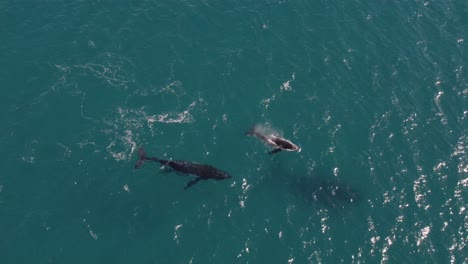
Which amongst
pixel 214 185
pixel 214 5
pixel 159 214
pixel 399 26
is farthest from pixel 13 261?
pixel 399 26

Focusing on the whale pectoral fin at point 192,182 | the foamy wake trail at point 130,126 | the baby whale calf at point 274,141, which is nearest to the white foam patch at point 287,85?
the baby whale calf at point 274,141

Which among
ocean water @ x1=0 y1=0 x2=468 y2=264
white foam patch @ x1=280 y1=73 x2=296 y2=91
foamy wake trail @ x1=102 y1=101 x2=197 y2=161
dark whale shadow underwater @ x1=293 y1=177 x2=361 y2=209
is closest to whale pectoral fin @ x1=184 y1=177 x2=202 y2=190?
ocean water @ x1=0 y1=0 x2=468 y2=264

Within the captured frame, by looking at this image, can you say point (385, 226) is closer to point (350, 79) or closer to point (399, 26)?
point (350, 79)

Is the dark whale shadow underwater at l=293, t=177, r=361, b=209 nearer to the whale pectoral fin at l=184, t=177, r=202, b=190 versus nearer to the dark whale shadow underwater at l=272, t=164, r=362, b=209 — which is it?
the dark whale shadow underwater at l=272, t=164, r=362, b=209

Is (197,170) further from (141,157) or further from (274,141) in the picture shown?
(274,141)

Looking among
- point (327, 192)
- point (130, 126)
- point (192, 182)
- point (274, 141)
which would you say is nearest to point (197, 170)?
point (192, 182)

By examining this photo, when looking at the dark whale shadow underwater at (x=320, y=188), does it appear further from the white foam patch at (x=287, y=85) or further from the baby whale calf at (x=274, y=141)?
the white foam patch at (x=287, y=85)
